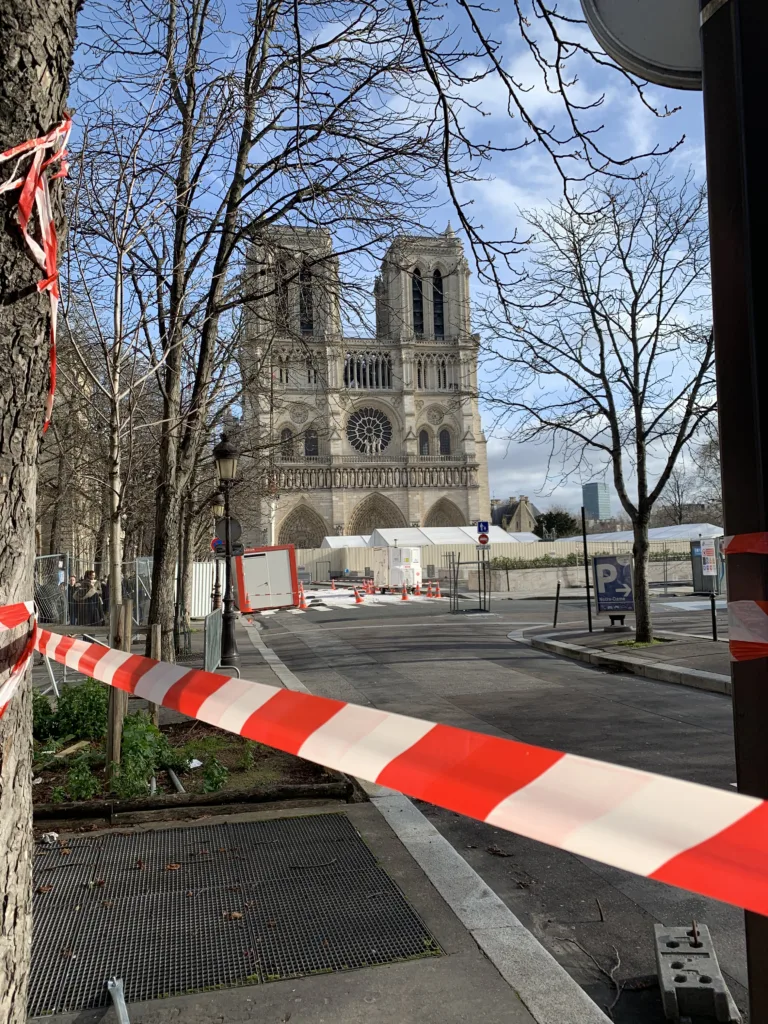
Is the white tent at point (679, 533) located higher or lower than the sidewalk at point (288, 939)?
higher

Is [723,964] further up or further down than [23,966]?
further down

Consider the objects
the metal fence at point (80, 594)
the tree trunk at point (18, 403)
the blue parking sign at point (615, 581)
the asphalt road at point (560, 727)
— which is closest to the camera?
the tree trunk at point (18, 403)

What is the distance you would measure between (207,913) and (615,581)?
1440cm

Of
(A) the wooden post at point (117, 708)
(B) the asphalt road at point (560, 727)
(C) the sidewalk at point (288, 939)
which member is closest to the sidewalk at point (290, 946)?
(C) the sidewalk at point (288, 939)

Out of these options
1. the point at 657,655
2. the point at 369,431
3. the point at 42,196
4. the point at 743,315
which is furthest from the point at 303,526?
the point at 743,315

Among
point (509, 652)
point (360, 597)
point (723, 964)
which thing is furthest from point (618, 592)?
point (360, 597)

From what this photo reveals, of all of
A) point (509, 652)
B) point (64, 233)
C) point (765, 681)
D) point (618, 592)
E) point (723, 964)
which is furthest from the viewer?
point (618, 592)

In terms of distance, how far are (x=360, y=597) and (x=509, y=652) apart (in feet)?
62.0

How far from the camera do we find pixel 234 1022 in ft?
9.12

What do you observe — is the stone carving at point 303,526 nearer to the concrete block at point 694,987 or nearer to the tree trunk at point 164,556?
the tree trunk at point 164,556

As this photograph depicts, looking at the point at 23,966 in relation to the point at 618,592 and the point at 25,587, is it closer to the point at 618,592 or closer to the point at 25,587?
the point at 25,587

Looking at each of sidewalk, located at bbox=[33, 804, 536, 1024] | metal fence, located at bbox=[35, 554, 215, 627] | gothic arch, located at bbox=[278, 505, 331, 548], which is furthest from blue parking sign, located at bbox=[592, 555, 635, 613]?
gothic arch, located at bbox=[278, 505, 331, 548]

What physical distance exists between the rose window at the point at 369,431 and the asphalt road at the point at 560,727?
55739 millimetres

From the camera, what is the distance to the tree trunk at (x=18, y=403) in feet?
5.80
